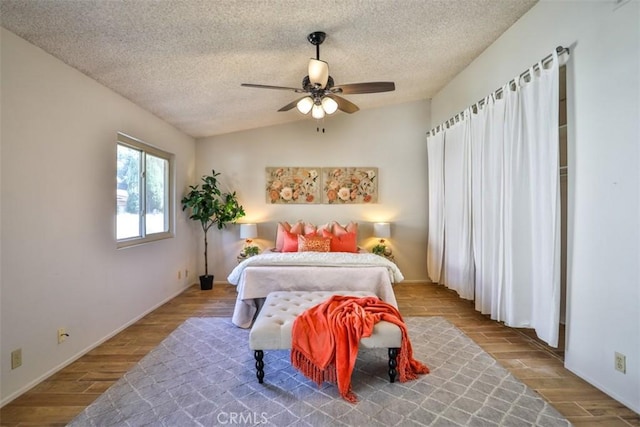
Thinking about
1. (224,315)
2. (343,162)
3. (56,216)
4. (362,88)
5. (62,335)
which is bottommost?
(224,315)

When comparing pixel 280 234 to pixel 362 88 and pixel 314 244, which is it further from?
pixel 362 88

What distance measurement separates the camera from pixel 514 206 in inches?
112

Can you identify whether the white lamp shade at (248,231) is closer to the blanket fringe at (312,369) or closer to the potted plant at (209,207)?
the potted plant at (209,207)

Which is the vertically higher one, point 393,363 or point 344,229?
point 344,229

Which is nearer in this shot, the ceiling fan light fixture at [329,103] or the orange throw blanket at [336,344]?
the orange throw blanket at [336,344]

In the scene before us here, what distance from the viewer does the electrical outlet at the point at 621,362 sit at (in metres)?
1.93

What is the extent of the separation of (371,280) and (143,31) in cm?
312

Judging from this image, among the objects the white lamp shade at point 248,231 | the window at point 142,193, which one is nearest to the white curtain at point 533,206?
the white lamp shade at point 248,231

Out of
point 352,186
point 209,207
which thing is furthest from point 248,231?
point 352,186

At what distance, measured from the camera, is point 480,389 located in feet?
6.94

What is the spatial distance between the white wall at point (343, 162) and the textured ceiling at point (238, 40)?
3.91ft

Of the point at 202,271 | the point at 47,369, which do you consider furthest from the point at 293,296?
the point at 202,271

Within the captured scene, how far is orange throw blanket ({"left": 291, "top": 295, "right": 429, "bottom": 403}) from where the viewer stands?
2.05m

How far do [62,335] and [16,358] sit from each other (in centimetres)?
39
